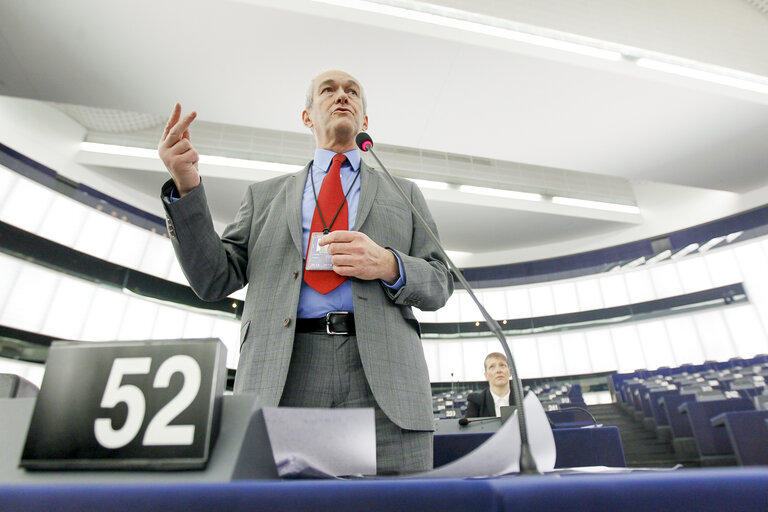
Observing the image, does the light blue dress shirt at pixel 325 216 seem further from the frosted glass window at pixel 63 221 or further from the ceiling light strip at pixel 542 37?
the frosted glass window at pixel 63 221

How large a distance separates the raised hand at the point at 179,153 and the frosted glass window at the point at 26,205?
722cm

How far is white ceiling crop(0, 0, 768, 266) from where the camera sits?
174 inches

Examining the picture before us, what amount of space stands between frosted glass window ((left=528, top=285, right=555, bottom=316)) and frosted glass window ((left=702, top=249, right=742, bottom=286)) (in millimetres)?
3376

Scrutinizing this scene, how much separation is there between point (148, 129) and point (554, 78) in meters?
6.32

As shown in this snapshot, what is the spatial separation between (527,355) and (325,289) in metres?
10.5

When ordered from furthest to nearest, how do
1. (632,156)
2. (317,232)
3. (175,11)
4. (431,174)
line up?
(431,174), (632,156), (175,11), (317,232)

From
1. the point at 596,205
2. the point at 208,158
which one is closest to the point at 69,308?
the point at 208,158

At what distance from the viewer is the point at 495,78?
520 cm

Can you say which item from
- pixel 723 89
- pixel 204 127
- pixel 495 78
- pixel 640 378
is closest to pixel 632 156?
pixel 723 89

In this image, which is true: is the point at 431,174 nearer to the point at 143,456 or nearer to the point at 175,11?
the point at 175,11

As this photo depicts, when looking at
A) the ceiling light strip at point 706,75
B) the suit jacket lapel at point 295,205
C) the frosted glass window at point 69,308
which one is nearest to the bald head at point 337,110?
the suit jacket lapel at point 295,205

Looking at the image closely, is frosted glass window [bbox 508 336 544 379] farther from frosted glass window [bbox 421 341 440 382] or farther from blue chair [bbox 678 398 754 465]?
blue chair [bbox 678 398 754 465]

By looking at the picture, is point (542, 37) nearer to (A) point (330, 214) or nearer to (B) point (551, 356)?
(A) point (330, 214)

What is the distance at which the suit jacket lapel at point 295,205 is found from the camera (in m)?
1.07
